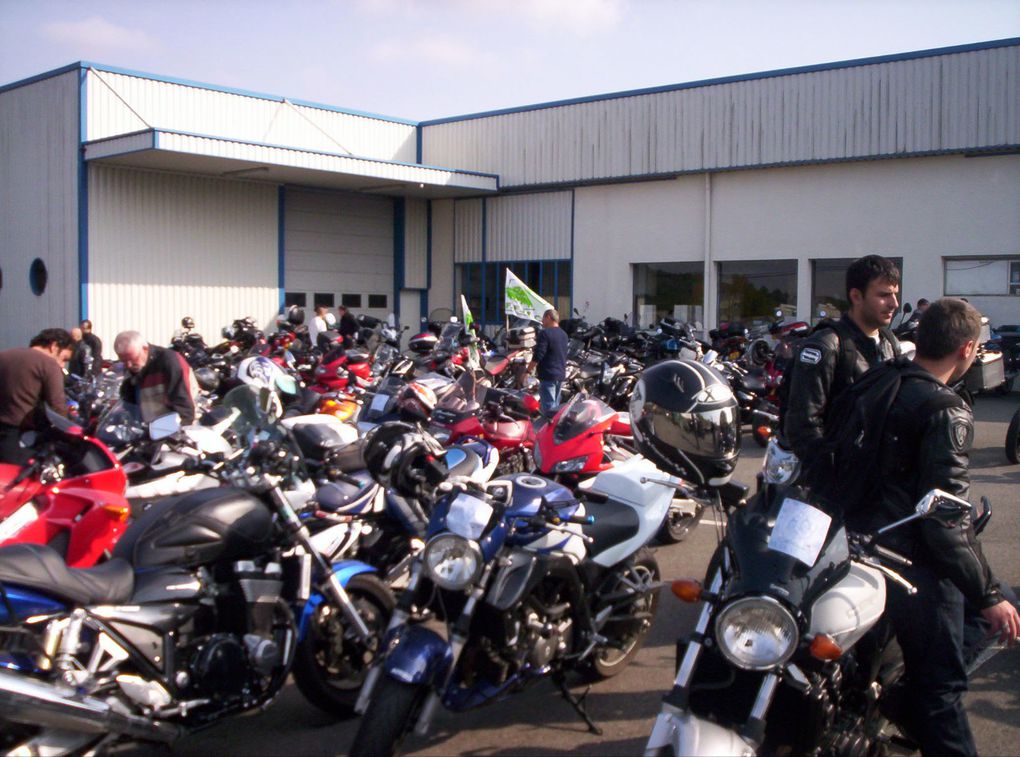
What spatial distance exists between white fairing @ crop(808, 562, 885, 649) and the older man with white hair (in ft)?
18.3

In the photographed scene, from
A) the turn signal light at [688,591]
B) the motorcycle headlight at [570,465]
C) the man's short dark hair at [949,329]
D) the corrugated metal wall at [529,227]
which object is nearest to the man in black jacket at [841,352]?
the man's short dark hair at [949,329]

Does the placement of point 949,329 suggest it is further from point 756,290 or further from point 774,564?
point 756,290

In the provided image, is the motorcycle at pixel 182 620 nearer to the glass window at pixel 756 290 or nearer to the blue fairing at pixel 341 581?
the blue fairing at pixel 341 581

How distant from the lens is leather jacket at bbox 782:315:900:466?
173 inches

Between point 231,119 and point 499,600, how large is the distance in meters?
23.7

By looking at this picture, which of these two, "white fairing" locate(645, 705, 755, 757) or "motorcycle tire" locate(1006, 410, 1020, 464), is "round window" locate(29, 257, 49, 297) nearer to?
"motorcycle tire" locate(1006, 410, 1020, 464)

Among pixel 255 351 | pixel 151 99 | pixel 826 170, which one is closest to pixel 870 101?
pixel 826 170

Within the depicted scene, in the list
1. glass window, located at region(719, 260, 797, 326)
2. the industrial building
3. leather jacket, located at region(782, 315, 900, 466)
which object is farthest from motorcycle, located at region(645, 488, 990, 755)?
glass window, located at region(719, 260, 797, 326)

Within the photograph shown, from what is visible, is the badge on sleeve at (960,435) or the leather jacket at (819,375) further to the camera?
the leather jacket at (819,375)

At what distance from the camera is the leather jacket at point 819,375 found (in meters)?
4.39

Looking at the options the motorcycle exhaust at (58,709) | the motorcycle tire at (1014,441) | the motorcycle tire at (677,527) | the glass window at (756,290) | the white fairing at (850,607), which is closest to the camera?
the white fairing at (850,607)

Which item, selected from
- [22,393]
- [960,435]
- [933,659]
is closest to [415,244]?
[22,393]

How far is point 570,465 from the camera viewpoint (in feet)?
21.8

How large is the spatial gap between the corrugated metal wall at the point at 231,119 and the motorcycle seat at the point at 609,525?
59.6 feet
